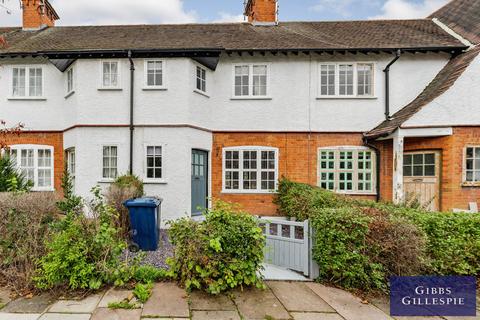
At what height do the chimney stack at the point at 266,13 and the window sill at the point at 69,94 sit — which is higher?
the chimney stack at the point at 266,13

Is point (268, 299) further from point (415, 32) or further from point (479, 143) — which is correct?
point (415, 32)

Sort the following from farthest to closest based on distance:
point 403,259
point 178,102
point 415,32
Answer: point 415,32
point 178,102
point 403,259

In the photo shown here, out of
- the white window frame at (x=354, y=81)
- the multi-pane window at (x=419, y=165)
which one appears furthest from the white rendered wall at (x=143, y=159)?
the multi-pane window at (x=419, y=165)

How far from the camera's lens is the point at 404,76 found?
10.6m

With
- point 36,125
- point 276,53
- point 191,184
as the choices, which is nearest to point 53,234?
point 191,184

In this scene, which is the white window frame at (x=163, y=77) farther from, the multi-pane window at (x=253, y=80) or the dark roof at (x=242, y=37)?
the multi-pane window at (x=253, y=80)

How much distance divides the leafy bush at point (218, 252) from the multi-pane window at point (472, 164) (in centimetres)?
842

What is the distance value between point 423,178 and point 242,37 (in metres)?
8.85

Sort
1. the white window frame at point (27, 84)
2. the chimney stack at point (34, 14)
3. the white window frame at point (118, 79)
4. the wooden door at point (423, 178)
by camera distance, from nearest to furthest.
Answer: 1. the wooden door at point (423, 178)
2. the white window frame at point (118, 79)
3. the white window frame at point (27, 84)
4. the chimney stack at point (34, 14)

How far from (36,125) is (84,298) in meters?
9.55

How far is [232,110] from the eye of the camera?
10.7 metres

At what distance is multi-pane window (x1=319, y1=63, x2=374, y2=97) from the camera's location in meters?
10.6

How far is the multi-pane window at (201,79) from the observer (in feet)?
33.7

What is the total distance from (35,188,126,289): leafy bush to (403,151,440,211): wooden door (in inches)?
355
